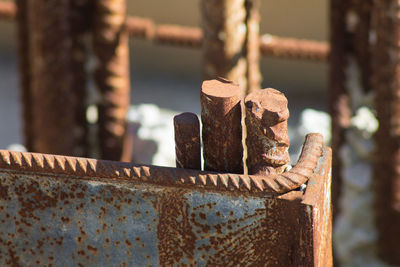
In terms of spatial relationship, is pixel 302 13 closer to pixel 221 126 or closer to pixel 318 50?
pixel 318 50

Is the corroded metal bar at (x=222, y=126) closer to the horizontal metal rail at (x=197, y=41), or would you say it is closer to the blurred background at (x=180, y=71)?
the horizontal metal rail at (x=197, y=41)

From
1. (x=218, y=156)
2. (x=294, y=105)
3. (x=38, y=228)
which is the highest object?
(x=218, y=156)

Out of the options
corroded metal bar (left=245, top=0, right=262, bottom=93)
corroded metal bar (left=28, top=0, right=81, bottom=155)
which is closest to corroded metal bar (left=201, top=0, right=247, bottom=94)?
corroded metal bar (left=245, top=0, right=262, bottom=93)

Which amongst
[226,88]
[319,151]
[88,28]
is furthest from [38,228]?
[88,28]

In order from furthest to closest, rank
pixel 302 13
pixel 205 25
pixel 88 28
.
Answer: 1. pixel 302 13
2. pixel 88 28
3. pixel 205 25

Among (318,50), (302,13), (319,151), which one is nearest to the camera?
(319,151)

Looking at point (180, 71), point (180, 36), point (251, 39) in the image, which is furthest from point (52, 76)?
point (180, 71)

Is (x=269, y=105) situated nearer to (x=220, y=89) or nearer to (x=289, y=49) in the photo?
(x=220, y=89)

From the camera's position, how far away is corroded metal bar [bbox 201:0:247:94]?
12.0ft

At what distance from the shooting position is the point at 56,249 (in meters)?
2.22

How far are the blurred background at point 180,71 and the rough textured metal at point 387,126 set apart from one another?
5.51ft

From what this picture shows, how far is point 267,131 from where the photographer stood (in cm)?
209

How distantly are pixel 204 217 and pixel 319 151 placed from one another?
391 mm

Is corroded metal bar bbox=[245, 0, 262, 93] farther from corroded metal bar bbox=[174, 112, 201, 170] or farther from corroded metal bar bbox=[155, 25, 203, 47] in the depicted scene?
corroded metal bar bbox=[174, 112, 201, 170]
